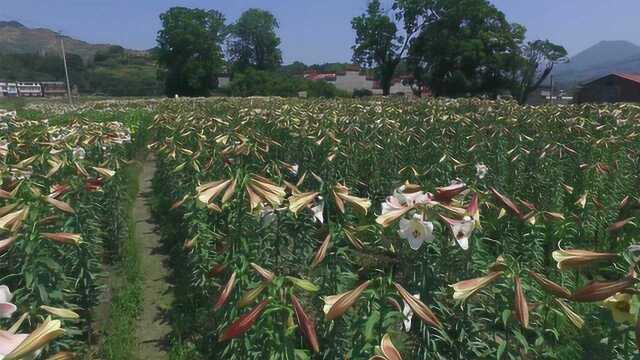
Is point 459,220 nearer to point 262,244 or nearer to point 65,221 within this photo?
point 262,244

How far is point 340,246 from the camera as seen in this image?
9.03ft

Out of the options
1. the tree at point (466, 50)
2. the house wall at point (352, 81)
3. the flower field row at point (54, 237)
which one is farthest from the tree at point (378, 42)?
the flower field row at point (54, 237)

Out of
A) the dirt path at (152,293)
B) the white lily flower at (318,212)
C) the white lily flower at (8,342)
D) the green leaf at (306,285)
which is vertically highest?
the white lily flower at (8,342)

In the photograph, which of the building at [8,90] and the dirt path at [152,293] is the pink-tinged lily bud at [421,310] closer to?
the dirt path at [152,293]

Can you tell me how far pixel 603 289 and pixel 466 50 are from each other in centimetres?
3781

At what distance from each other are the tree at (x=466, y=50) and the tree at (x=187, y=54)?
2435cm

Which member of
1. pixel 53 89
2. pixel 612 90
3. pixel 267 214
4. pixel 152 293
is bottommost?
pixel 53 89

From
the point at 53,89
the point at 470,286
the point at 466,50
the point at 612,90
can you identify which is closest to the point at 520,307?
the point at 470,286

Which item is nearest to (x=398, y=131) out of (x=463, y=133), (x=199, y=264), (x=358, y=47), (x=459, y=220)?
(x=463, y=133)

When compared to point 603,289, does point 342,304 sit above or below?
below

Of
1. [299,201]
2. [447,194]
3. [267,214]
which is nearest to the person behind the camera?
[447,194]

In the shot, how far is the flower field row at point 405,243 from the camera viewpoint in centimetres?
179

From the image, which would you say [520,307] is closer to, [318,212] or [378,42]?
[318,212]

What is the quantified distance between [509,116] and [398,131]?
2.84m
